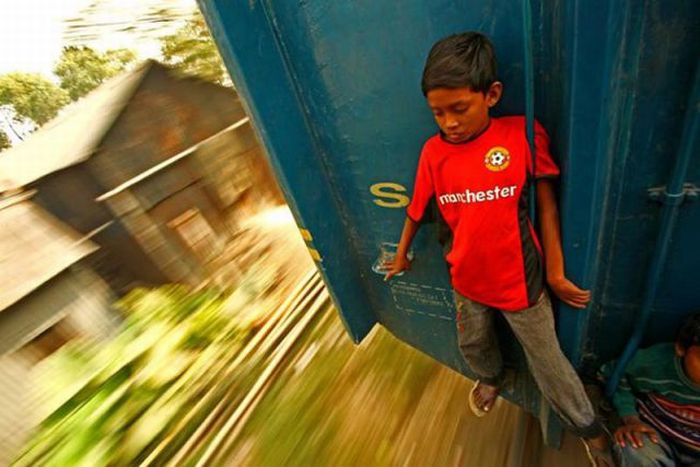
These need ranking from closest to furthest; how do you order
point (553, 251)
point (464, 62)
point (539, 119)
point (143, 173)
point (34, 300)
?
point (464, 62)
point (539, 119)
point (553, 251)
point (34, 300)
point (143, 173)

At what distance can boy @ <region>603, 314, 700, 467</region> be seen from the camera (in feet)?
4.29

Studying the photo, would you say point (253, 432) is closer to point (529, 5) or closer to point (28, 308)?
point (529, 5)

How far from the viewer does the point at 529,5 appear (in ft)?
2.89

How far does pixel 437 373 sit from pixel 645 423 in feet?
4.79

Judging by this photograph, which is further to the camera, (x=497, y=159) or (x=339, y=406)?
(x=339, y=406)

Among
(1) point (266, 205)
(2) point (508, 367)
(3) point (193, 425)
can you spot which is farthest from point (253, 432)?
(1) point (266, 205)

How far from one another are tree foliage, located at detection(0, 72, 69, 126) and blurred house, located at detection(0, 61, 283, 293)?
2772 centimetres

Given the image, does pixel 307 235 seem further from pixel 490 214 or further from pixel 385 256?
pixel 490 214

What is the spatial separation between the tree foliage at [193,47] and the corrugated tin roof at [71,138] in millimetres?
3373

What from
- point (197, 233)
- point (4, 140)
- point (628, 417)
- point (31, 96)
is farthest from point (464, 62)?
point (31, 96)

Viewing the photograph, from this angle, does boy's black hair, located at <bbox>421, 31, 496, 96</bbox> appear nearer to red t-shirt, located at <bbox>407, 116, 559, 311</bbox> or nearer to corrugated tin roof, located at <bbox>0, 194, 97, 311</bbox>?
red t-shirt, located at <bbox>407, 116, 559, 311</bbox>

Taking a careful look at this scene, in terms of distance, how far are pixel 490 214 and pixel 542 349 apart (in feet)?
1.88

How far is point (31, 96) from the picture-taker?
31.6m

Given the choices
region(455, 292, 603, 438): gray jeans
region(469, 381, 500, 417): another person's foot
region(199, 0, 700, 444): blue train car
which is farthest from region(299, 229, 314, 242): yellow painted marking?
region(469, 381, 500, 417): another person's foot
